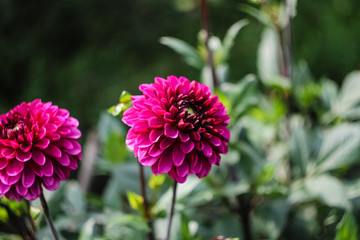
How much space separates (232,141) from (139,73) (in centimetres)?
96

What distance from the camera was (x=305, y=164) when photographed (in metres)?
0.96

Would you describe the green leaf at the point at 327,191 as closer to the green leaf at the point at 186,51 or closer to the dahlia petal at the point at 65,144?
the green leaf at the point at 186,51

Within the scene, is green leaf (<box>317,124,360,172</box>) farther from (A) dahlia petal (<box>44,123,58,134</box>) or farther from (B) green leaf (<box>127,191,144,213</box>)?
(A) dahlia petal (<box>44,123,58,134</box>)

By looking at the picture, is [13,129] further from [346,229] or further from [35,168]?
[346,229]

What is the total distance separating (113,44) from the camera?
1928 mm

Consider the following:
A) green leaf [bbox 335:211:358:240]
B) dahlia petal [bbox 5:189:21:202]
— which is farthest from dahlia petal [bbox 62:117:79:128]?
green leaf [bbox 335:211:358:240]

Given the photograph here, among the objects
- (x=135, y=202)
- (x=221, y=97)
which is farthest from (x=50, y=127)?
(x=221, y=97)

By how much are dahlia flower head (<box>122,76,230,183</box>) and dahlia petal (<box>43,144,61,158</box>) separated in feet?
0.29

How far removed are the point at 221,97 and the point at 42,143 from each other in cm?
37

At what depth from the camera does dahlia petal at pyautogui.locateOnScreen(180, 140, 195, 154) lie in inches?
19.6

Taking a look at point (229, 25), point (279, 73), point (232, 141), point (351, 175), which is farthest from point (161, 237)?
point (229, 25)

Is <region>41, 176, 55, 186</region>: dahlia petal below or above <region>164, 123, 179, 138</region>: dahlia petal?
below

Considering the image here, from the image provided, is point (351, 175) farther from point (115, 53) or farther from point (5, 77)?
point (5, 77)

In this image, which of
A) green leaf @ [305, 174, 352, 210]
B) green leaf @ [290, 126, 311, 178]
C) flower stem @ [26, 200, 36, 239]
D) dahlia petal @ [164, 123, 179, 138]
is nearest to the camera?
dahlia petal @ [164, 123, 179, 138]
